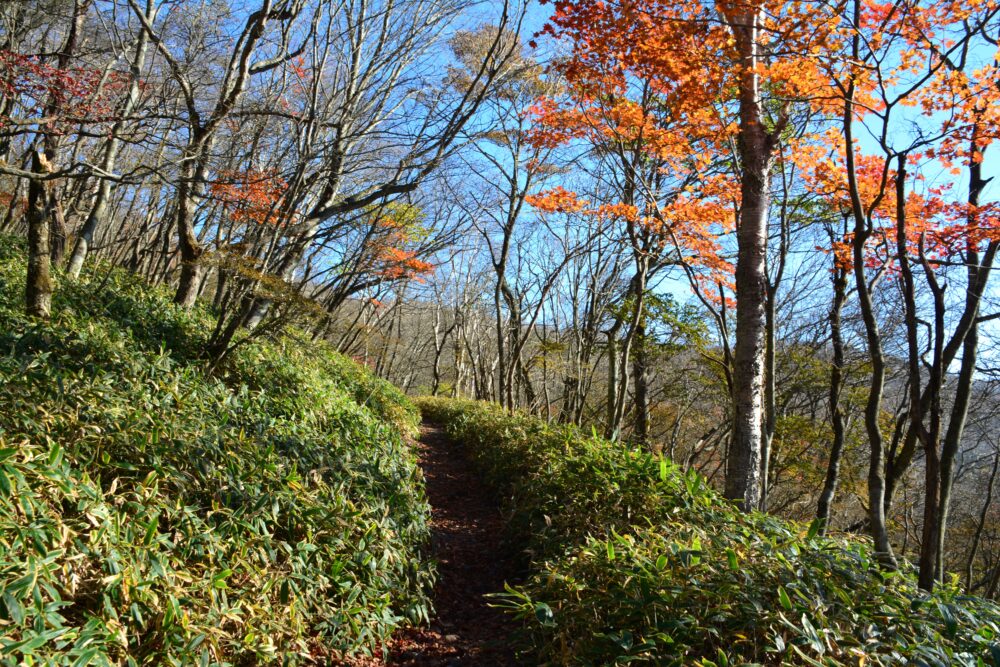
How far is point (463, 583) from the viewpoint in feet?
14.9

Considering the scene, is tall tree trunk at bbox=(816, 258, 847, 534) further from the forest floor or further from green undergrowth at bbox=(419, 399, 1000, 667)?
the forest floor

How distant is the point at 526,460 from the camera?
6746mm

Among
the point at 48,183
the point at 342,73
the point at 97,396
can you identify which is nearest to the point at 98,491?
the point at 97,396

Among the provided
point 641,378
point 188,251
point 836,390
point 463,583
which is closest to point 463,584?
point 463,583

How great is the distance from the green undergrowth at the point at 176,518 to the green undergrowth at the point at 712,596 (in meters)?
1.18

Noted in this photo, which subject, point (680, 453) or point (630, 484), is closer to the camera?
point (630, 484)

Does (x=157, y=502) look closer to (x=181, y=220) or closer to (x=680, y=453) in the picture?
(x=181, y=220)

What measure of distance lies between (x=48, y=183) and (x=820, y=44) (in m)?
8.11

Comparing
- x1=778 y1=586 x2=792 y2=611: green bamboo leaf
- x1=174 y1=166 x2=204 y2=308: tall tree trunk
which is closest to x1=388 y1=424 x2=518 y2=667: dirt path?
x1=778 y1=586 x2=792 y2=611: green bamboo leaf

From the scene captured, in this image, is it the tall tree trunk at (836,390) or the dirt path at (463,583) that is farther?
the tall tree trunk at (836,390)

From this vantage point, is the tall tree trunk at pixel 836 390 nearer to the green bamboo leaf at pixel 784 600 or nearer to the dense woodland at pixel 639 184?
the dense woodland at pixel 639 184

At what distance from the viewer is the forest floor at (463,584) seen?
11.2 feet

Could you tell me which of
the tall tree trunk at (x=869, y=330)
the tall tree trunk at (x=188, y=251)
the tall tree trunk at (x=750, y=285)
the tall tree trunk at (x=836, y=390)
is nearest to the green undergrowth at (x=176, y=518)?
the tall tree trunk at (x=188, y=251)

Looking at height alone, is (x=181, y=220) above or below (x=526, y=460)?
above
